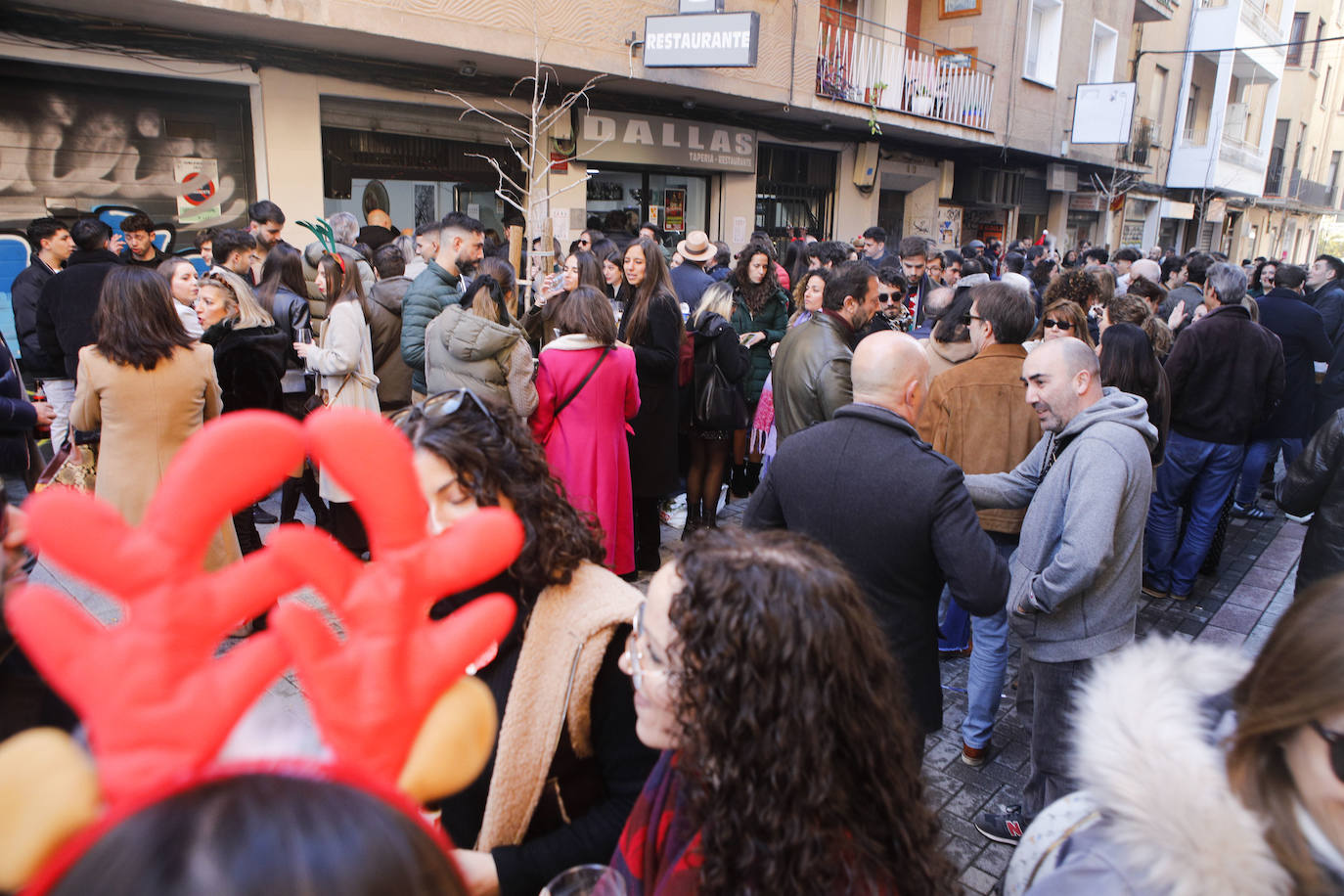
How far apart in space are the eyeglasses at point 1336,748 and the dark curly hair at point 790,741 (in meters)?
0.53

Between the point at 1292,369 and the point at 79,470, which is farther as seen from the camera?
the point at 1292,369

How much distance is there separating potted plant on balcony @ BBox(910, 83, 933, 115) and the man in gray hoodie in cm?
1224

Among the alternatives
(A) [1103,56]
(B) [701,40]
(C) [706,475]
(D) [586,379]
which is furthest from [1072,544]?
(A) [1103,56]

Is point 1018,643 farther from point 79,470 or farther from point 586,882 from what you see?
point 79,470

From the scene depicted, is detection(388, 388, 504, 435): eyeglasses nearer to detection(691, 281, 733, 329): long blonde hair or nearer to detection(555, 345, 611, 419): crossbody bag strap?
detection(555, 345, 611, 419): crossbody bag strap

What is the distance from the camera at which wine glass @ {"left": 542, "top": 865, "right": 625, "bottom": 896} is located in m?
1.25

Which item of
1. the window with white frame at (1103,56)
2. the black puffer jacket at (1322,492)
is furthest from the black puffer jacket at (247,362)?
the window with white frame at (1103,56)

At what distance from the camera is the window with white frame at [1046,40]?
17.4 meters

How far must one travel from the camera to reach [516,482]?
1.75 m

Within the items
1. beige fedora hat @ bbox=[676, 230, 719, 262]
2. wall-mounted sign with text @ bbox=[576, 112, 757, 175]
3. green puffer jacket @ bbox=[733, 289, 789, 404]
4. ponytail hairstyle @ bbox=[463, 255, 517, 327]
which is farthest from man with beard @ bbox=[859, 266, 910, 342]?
wall-mounted sign with text @ bbox=[576, 112, 757, 175]

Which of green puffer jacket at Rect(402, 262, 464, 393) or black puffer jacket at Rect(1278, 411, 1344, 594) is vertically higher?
green puffer jacket at Rect(402, 262, 464, 393)

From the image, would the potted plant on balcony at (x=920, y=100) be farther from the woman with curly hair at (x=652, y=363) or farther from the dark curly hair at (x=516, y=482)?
the dark curly hair at (x=516, y=482)

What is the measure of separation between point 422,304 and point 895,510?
3491 millimetres

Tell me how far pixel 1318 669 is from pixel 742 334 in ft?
16.9
